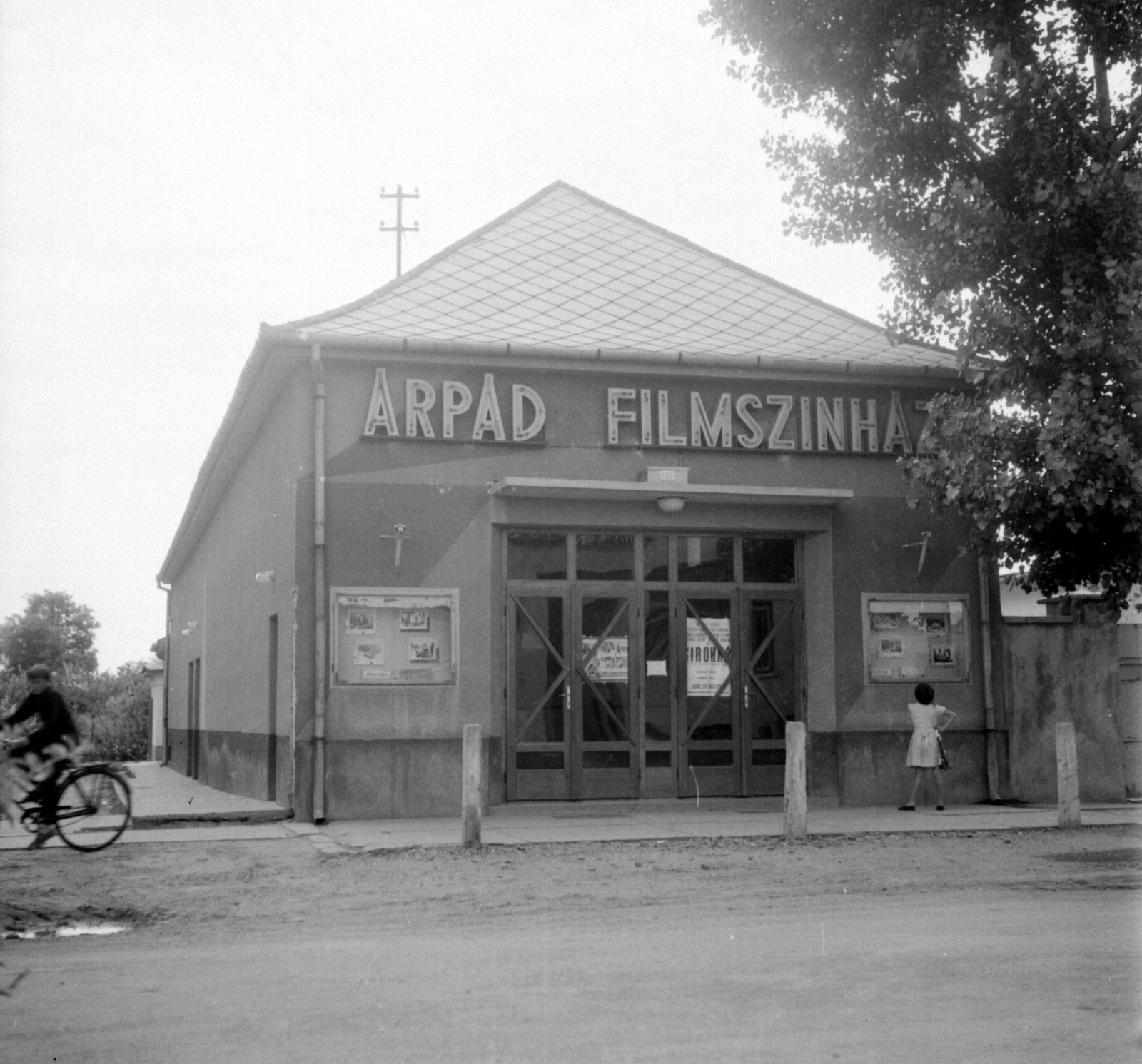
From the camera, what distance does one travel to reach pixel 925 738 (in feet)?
48.4

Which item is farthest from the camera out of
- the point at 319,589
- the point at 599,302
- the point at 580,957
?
the point at 599,302

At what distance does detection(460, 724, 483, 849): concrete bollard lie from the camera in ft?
37.8

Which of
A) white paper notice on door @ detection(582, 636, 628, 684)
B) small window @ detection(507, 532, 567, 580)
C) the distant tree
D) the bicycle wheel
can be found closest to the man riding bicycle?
the bicycle wheel

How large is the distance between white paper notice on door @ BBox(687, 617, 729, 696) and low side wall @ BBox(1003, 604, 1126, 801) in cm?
324

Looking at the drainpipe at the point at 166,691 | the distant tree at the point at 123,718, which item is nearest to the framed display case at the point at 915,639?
the drainpipe at the point at 166,691

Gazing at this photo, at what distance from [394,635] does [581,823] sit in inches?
104

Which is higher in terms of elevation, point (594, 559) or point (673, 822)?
Result: point (594, 559)

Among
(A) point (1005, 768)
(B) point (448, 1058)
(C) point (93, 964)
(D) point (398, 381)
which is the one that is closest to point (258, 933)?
(C) point (93, 964)

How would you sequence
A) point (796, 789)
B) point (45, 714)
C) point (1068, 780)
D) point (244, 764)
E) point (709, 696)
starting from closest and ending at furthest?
point (45, 714)
point (796, 789)
point (1068, 780)
point (709, 696)
point (244, 764)

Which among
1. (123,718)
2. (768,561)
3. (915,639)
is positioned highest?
(768,561)

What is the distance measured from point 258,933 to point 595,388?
8.16 meters

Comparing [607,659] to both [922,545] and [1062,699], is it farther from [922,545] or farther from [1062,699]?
[1062,699]

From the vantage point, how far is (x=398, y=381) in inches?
564

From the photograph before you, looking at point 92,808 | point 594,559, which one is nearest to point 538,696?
point 594,559
